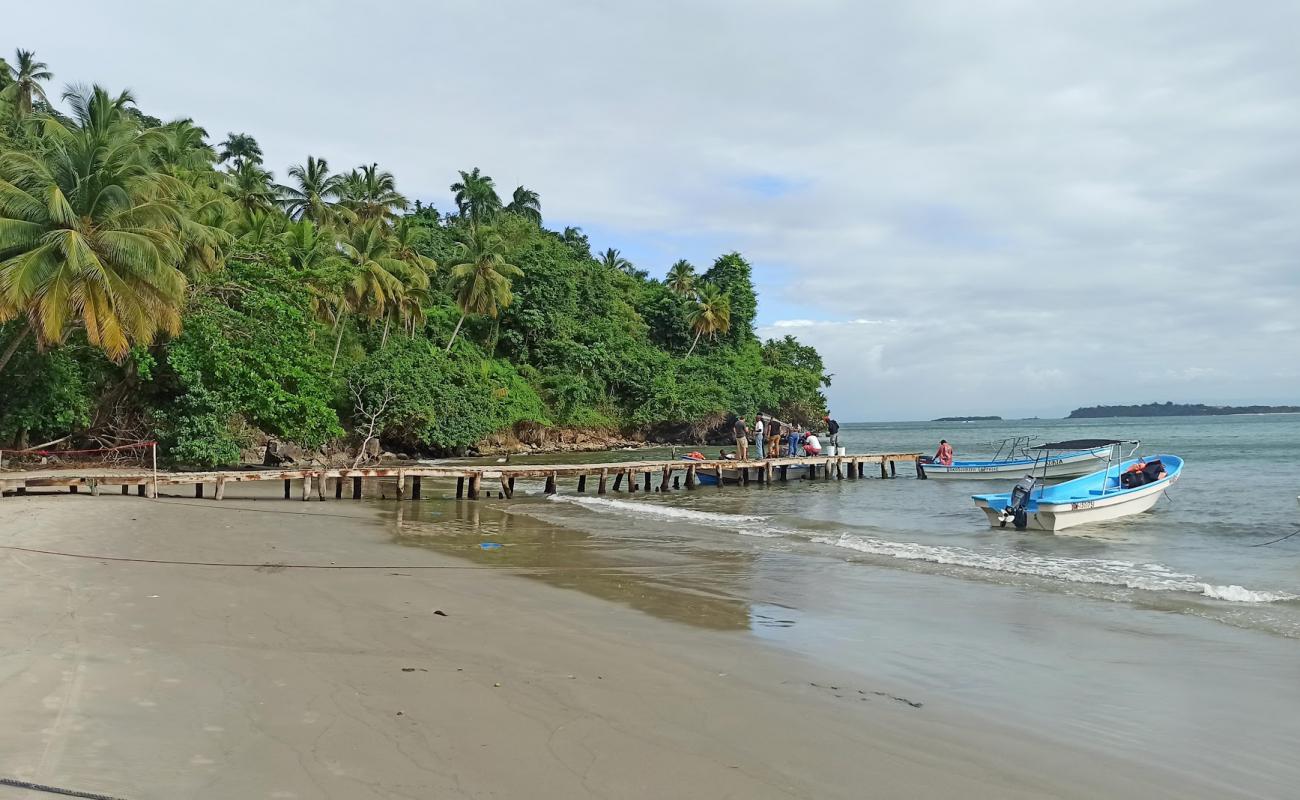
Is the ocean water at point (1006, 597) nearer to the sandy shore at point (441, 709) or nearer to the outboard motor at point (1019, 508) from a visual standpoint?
the outboard motor at point (1019, 508)

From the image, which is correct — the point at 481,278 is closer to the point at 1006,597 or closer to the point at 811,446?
the point at 811,446

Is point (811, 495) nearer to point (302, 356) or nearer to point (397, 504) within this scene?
point (397, 504)

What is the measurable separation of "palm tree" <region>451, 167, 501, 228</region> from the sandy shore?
59010 mm

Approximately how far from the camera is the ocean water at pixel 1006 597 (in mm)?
5691

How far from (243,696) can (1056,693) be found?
5584 millimetres

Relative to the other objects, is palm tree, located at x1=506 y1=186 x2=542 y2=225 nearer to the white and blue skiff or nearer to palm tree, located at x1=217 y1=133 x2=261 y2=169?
palm tree, located at x1=217 y1=133 x2=261 y2=169

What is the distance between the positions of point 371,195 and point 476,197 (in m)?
14.0

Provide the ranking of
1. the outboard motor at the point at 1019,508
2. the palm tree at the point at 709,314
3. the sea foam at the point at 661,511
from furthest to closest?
the palm tree at the point at 709,314 < the sea foam at the point at 661,511 < the outboard motor at the point at 1019,508

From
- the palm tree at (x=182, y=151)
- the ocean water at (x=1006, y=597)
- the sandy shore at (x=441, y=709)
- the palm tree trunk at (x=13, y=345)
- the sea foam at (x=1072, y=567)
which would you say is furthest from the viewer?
the palm tree at (x=182, y=151)

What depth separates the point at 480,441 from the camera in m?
43.4

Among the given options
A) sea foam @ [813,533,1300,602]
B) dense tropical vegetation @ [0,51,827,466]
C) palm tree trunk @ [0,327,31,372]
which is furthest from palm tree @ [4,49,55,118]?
sea foam @ [813,533,1300,602]

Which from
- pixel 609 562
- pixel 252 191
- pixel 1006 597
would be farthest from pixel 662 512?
pixel 252 191

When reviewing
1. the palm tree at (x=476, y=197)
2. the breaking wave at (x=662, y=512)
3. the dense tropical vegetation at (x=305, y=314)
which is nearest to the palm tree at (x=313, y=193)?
the dense tropical vegetation at (x=305, y=314)

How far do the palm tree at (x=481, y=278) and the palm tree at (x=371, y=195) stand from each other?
7.13 metres
